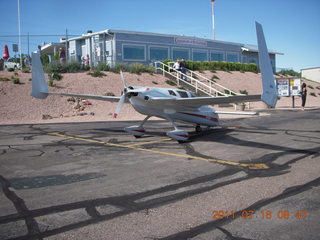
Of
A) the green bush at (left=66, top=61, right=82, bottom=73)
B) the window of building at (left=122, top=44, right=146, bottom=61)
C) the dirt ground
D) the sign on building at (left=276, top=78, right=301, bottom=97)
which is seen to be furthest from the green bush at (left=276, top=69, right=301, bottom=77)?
the green bush at (left=66, top=61, right=82, bottom=73)

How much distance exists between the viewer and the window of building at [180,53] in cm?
4119

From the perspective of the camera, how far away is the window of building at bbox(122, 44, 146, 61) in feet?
118

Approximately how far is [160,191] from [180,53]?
3833 cm

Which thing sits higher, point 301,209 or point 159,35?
point 159,35

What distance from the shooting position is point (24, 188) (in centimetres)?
576

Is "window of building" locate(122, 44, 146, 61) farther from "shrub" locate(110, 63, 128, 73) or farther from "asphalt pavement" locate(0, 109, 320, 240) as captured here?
"asphalt pavement" locate(0, 109, 320, 240)

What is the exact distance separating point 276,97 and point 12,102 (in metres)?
19.9

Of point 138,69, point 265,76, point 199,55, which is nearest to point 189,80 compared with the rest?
point 138,69

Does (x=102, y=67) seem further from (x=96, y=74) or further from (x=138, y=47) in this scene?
(x=138, y=47)

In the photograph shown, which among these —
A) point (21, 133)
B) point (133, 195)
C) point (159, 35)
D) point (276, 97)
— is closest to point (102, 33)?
point (159, 35)

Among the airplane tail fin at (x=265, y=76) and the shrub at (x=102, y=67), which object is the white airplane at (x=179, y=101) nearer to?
the airplane tail fin at (x=265, y=76)

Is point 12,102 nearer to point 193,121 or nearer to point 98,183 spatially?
point 193,121

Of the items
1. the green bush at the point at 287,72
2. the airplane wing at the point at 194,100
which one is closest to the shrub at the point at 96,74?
the airplane wing at the point at 194,100

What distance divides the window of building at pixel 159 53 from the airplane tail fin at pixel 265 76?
3108cm
